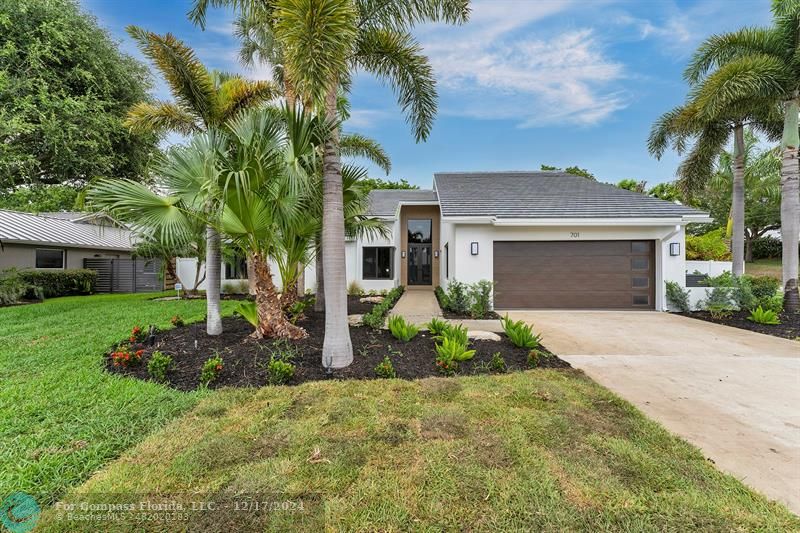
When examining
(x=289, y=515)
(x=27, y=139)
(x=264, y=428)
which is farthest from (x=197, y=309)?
(x=289, y=515)

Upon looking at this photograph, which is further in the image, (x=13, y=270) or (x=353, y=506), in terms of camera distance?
(x=13, y=270)

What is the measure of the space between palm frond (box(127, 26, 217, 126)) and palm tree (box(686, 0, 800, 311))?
44.4 ft

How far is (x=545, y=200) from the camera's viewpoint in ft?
40.0

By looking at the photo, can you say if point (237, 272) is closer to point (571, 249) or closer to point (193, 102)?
point (193, 102)

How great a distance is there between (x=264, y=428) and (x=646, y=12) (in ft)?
48.7

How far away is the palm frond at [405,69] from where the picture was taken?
251 inches

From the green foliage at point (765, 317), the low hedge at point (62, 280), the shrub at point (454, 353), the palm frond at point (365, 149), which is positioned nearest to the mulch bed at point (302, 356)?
the shrub at point (454, 353)

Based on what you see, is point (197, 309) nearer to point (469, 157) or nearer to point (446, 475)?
point (446, 475)

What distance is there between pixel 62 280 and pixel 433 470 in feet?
66.9

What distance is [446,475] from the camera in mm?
2490

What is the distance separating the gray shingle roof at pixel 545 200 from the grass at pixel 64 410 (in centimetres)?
920

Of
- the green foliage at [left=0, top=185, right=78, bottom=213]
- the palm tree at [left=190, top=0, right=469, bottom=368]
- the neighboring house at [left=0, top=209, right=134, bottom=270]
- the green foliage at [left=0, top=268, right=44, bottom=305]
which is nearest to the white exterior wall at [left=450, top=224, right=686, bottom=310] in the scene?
the palm tree at [left=190, top=0, right=469, bottom=368]

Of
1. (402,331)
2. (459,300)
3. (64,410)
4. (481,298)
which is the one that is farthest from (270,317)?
(481,298)

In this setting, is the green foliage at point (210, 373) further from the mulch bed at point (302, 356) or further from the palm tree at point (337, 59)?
Result: the palm tree at point (337, 59)
